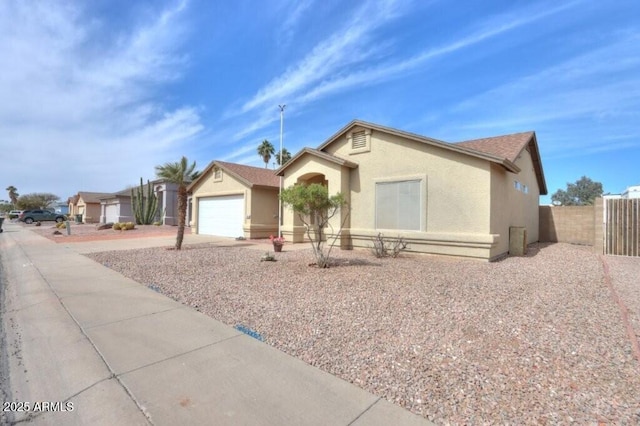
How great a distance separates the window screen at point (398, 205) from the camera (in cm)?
1146

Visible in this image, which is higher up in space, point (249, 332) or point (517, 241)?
point (517, 241)

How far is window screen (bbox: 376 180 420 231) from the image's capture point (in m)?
11.5

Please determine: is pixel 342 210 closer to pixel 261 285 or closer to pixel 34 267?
pixel 261 285

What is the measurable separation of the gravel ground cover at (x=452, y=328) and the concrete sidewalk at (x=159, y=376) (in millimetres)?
350

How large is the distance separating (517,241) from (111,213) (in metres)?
45.5

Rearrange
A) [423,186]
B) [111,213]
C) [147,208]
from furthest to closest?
1. [111,213]
2. [147,208]
3. [423,186]

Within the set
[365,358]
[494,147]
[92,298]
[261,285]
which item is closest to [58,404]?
[365,358]

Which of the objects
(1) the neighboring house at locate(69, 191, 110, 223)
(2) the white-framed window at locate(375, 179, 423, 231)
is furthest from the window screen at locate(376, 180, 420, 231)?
(1) the neighboring house at locate(69, 191, 110, 223)

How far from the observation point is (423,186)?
11.2 m

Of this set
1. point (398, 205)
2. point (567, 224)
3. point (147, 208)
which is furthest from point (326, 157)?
point (147, 208)

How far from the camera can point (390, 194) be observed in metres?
12.0

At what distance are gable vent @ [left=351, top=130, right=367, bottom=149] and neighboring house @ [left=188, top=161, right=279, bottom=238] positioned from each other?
668 centimetres

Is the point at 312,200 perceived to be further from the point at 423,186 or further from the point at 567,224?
the point at 567,224

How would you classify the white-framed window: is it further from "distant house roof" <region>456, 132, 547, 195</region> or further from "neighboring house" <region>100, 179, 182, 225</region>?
"neighboring house" <region>100, 179, 182, 225</region>
